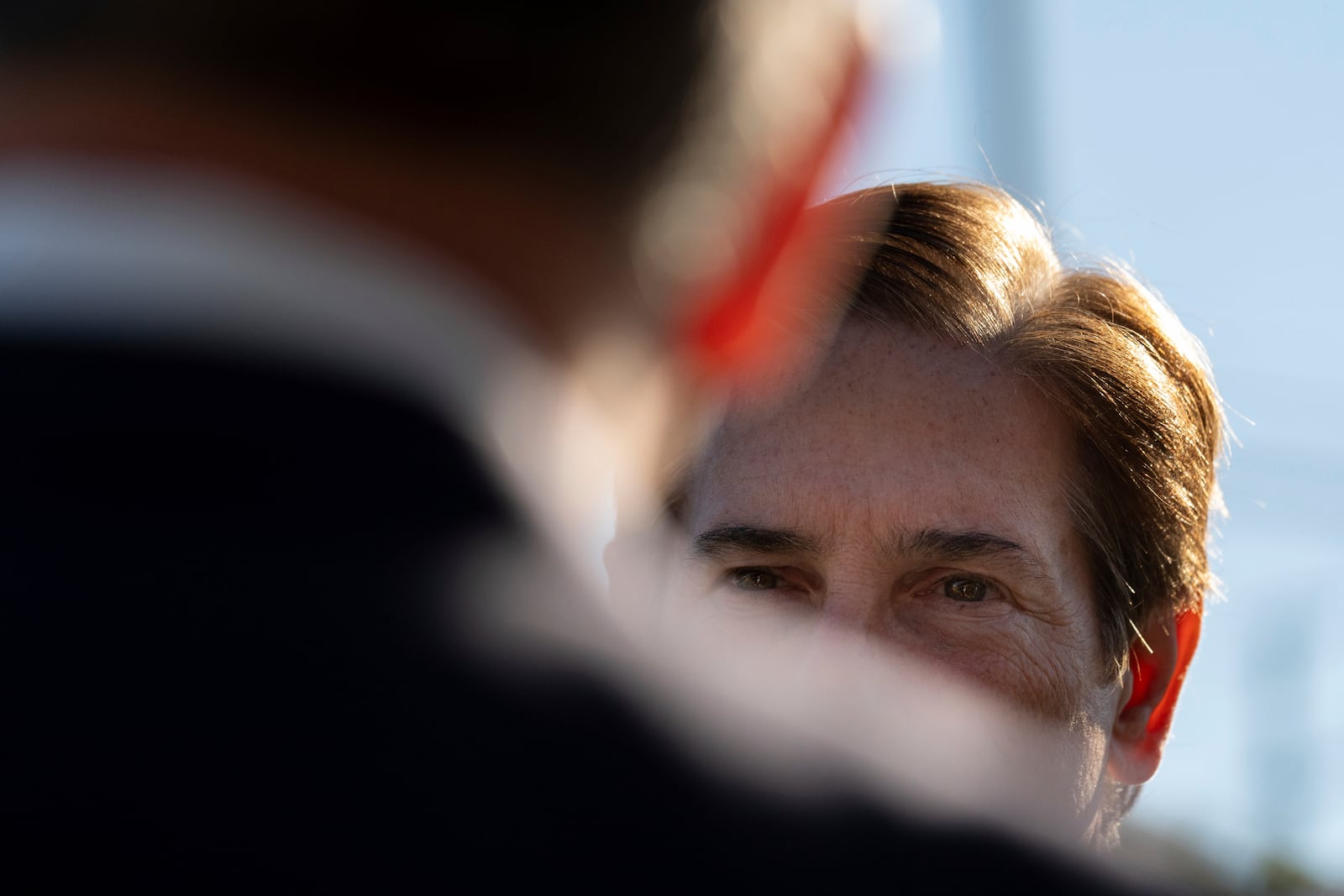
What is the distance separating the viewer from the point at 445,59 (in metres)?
0.65

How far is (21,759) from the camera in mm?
597

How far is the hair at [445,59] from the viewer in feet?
2.05

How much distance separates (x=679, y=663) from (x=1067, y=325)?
1966 millimetres

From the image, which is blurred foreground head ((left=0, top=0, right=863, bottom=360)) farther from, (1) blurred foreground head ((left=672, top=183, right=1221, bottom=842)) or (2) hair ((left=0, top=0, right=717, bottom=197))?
(1) blurred foreground head ((left=672, top=183, right=1221, bottom=842))

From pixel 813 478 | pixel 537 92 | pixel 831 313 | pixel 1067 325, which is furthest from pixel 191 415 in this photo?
pixel 1067 325

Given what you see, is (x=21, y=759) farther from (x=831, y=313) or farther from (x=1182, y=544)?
(x=1182, y=544)

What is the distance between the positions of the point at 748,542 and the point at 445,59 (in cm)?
180

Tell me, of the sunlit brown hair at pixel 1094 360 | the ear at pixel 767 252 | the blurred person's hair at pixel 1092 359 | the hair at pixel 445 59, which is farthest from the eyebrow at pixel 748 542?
the hair at pixel 445 59

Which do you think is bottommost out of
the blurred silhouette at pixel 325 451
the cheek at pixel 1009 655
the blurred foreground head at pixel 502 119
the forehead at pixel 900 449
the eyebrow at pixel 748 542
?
the blurred silhouette at pixel 325 451

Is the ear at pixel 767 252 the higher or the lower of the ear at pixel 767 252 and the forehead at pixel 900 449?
the lower

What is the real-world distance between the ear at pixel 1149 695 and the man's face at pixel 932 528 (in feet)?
0.25

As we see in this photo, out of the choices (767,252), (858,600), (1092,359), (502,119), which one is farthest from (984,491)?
(502,119)

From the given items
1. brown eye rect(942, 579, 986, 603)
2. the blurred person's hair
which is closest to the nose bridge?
brown eye rect(942, 579, 986, 603)

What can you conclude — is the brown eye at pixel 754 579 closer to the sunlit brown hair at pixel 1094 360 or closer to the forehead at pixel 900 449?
the forehead at pixel 900 449
